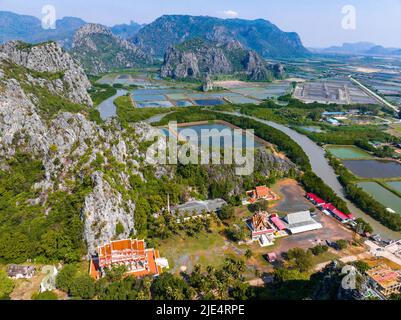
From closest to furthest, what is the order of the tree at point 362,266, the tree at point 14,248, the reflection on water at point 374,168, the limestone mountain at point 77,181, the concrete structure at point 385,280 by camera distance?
the concrete structure at point 385,280, the tree at point 362,266, the tree at point 14,248, the limestone mountain at point 77,181, the reflection on water at point 374,168

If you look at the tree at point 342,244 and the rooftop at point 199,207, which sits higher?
the rooftop at point 199,207

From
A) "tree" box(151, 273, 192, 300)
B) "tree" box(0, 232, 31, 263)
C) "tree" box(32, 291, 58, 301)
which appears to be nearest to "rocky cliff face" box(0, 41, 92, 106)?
"tree" box(0, 232, 31, 263)

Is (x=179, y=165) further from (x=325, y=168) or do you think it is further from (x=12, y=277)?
(x=325, y=168)

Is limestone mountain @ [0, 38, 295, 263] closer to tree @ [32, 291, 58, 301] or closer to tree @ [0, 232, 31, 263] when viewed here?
tree @ [0, 232, 31, 263]

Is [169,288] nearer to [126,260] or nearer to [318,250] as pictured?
[126,260]

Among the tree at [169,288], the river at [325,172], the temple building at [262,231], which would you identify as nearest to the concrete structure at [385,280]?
the river at [325,172]

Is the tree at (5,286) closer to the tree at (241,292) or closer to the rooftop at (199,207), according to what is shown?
the rooftop at (199,207)
